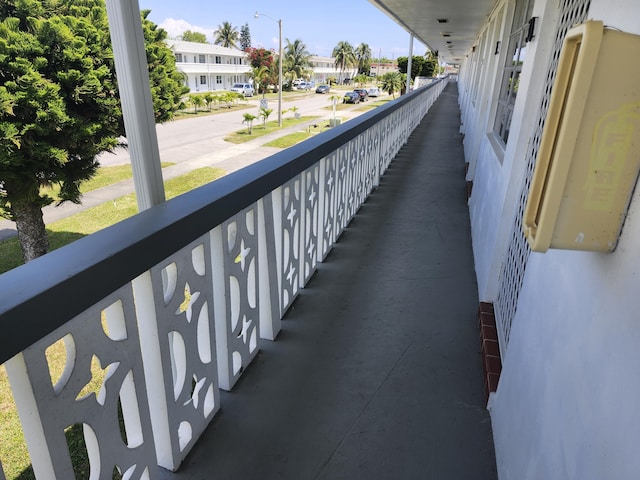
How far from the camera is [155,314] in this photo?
4.76 ft

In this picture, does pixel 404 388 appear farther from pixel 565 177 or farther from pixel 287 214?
pixel 565 177

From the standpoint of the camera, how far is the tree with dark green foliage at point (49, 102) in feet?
17.0

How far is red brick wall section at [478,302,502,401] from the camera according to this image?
2.11m

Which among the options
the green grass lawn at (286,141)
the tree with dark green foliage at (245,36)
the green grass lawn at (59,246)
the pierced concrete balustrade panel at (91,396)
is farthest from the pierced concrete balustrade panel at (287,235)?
the tree with dark green foliage at (245,36)

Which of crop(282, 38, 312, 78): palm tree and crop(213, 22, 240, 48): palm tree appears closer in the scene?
crop(282, 38, 312, 78): palm tree

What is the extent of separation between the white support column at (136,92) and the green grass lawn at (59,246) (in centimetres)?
109

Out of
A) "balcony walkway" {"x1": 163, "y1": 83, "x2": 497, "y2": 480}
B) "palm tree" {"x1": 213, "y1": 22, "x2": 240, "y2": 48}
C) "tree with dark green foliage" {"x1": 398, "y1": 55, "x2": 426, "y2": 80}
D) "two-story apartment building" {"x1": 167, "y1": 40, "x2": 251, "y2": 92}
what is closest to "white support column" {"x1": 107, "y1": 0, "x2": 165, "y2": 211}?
"balcony walkway" {"x1": 163, "y1": 83, "x2": 497, "y2": 480}

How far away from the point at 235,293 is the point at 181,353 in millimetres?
453

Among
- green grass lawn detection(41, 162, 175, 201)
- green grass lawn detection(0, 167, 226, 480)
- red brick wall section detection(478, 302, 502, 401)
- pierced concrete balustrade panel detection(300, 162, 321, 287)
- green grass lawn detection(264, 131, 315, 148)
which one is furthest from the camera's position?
green grass lawn detection(264, 131, 315, 148)

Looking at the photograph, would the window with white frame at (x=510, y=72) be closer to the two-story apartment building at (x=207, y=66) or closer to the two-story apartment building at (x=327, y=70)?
the two-story apartment building at (x=207, y=66)

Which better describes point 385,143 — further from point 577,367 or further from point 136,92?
point 577,367

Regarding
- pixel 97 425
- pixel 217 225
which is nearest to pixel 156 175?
pixel 217 225

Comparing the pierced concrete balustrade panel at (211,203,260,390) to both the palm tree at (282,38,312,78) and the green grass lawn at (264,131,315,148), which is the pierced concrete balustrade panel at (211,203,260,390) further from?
the palm tree at (282,38,312,78)

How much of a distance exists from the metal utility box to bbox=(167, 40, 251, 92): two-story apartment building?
18014mm
